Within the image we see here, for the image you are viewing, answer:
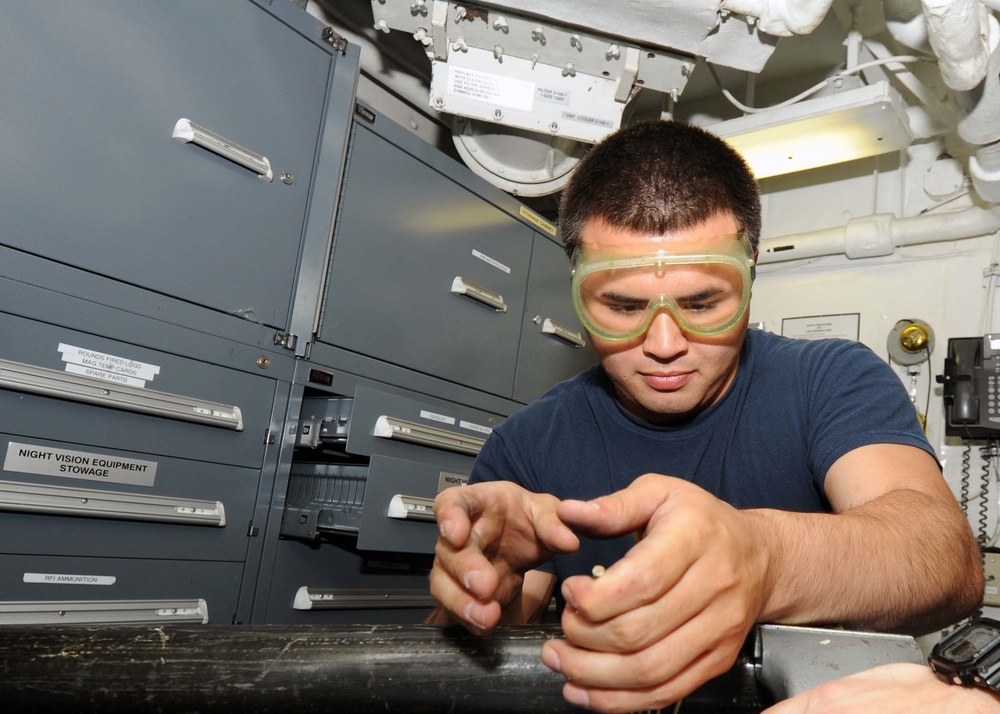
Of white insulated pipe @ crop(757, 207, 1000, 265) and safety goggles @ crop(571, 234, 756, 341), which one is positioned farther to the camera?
white insulated pipe @ crop(757, 207, 1000, 265)

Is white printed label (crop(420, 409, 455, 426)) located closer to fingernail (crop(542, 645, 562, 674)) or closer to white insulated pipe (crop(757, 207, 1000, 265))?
fingernail (crop(542, 645, 562, 674))

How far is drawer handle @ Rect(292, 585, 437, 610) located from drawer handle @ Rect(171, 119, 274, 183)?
116 centimetres

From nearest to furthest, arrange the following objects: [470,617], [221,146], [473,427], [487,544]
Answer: [470,617]
[487,544]
[221,146]
[473,427]

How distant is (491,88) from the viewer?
255 centimetres

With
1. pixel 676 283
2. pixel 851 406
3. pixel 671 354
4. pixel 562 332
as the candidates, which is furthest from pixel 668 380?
pixel 562 332

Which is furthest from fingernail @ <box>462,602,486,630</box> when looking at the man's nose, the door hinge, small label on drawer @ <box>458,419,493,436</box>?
small label on drawer @ <box>458,419,493,436</box>

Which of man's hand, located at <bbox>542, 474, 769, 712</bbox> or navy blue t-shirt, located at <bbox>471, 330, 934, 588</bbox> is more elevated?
navy blue t-shirt, located at <bbox>471, 330, 934, 588</bbox>

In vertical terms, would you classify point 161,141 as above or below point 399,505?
above

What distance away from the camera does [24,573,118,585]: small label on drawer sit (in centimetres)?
154

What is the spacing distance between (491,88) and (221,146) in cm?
108

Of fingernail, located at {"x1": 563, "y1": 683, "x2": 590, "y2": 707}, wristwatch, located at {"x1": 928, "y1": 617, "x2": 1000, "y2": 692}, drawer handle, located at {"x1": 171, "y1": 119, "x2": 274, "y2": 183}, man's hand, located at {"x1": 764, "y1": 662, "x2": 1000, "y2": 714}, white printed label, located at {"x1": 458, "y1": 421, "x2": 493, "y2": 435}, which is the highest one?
drawer handle, located at {"x1": 171, "y1": 119, "x2": 274, "y2": 183}

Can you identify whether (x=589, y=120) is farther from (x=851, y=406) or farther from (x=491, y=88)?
(x=851, y=406)

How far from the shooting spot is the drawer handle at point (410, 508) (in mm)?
1952

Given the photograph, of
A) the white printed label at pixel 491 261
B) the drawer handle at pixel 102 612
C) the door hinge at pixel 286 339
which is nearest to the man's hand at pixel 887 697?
the drawer handle at pixel 102 612
